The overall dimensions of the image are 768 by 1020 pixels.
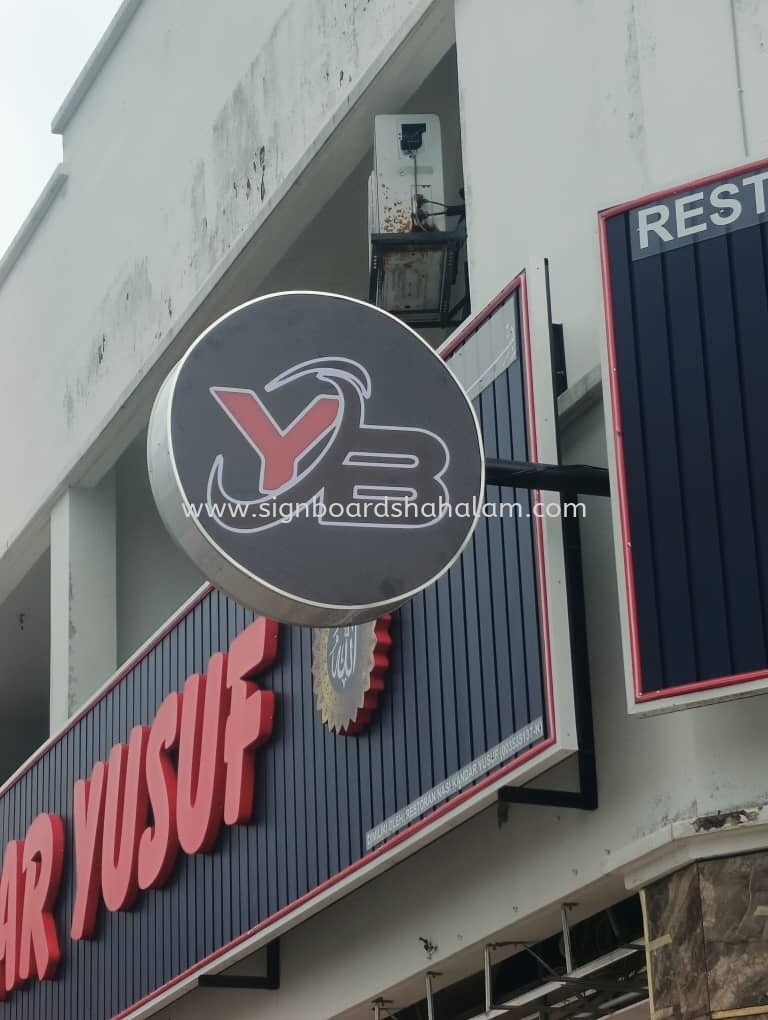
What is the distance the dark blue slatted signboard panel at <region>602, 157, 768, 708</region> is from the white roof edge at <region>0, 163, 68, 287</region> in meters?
10.4

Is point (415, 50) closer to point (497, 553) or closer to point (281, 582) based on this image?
point (497, 553)

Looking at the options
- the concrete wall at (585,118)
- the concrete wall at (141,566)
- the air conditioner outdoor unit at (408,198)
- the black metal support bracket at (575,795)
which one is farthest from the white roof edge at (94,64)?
the black metal support bracket at (575,795)

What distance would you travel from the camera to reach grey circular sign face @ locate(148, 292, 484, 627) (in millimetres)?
7824

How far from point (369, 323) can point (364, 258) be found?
6.01 metres

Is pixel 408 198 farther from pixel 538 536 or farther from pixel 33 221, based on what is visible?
pixel 33 221

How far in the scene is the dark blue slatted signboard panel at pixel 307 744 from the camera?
8867 millimetres

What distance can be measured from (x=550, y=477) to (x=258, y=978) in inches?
177

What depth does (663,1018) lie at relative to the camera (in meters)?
7.54

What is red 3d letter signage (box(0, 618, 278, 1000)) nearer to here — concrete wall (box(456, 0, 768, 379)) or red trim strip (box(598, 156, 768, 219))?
concrete wall (box(456, 0, 768, 379))

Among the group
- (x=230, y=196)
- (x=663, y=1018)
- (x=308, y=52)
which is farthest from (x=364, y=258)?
(x=663, y=1018)

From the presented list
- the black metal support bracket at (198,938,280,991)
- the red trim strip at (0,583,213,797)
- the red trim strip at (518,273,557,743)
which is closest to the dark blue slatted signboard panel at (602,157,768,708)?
the red trim strip at (518,273,557,743)

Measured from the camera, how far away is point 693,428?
26.4 ft

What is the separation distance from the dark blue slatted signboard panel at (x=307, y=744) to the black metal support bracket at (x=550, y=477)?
1.14 feet

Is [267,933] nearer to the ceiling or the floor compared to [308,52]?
nearer to the floor
